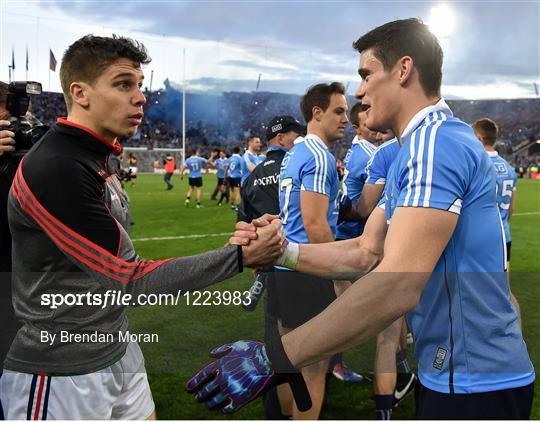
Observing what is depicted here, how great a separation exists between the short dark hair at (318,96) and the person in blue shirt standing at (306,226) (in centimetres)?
27

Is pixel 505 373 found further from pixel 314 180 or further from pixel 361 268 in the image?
pixel 314 180

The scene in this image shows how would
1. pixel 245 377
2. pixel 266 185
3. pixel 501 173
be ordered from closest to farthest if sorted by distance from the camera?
pixel 245 377 < pixel 266 185 < pixel 501 173

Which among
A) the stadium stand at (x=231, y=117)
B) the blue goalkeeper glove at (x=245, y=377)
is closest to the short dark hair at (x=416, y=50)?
the blue goalkeeper glove at (x=245, y=377)

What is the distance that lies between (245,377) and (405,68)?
3.90 ft

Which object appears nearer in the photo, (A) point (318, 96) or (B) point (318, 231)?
(B) point (318, 231)

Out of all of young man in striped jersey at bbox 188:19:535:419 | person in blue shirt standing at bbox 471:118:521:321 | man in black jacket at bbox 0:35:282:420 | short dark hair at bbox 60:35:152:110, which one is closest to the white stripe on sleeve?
young man in striped jersey at bbox 188:19:535:419

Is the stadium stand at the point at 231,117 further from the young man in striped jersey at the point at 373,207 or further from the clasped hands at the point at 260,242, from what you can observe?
the clasped hands at the point at 260,242

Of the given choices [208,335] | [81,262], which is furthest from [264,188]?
[81,262]

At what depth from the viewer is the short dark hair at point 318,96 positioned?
409 centimetres

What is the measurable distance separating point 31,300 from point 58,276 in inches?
6.7

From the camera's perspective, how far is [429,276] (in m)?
1.60

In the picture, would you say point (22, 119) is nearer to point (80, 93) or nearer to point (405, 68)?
point (80, 93)

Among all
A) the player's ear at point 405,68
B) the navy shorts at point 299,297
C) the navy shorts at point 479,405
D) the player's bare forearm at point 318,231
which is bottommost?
the navy shorts at point 299,297

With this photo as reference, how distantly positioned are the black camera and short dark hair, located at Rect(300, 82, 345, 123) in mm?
2047
